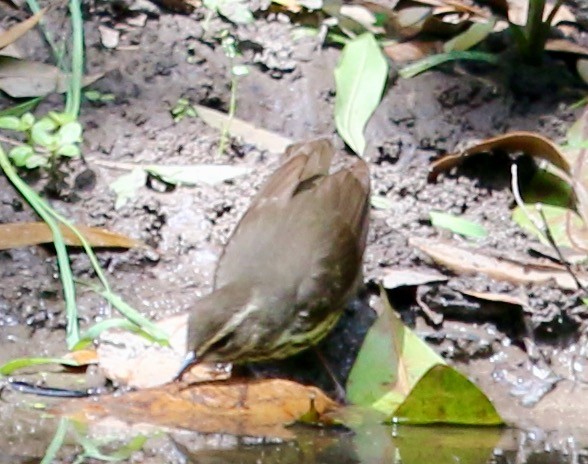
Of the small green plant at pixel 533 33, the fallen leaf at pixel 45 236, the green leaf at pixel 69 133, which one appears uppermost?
the small green plant at pixel 533 33

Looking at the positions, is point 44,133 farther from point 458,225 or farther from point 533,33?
point 533,33

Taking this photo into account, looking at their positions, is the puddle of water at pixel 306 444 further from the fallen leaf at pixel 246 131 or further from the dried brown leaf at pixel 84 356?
the fallen leaf at pixel 246 131

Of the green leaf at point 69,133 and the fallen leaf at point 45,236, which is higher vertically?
the green leaf at point 69,133

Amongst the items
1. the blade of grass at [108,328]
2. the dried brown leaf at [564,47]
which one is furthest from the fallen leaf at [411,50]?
the blade of grass at [108,328]

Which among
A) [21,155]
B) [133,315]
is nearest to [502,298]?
[133,315]

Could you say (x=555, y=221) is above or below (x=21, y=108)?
above

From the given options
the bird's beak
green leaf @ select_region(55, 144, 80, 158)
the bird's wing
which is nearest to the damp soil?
green leaf @ select_region(55, 144, 80, 158)

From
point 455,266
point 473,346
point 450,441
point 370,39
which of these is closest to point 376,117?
point 370,39
